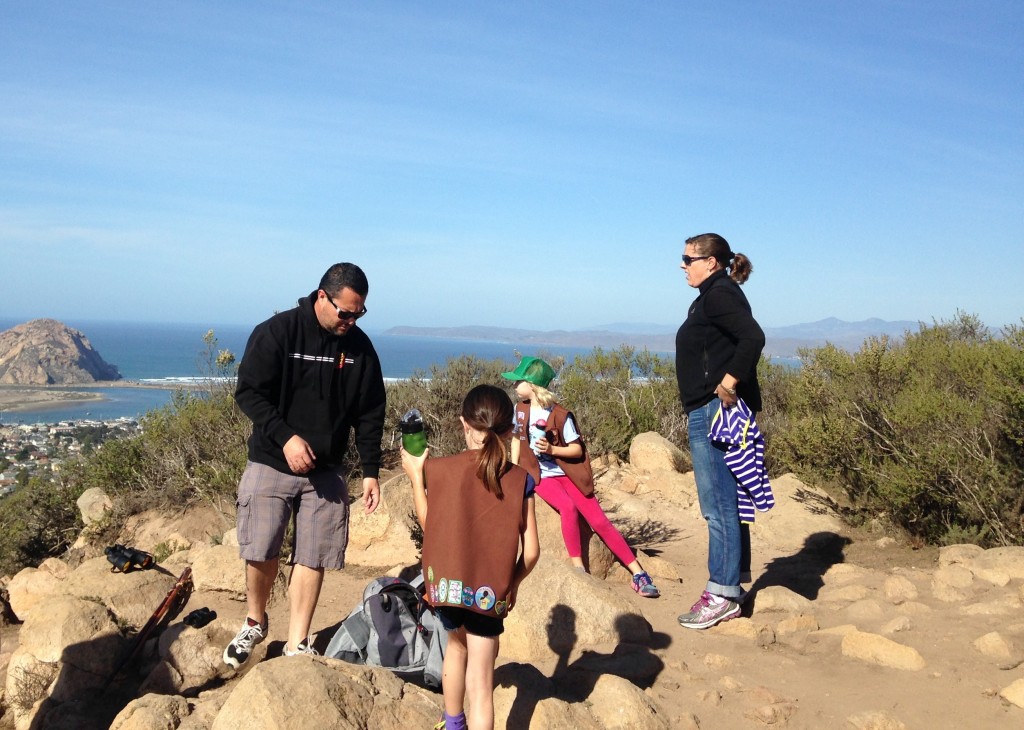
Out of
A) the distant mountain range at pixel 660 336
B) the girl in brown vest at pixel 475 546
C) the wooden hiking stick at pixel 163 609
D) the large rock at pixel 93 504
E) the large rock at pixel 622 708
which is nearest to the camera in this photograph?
the girl in brown vest at pixel 475 546

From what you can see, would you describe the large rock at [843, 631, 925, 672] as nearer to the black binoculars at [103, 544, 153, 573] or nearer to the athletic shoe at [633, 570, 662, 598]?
the athletic shoe at [633, 570, 662, 598]

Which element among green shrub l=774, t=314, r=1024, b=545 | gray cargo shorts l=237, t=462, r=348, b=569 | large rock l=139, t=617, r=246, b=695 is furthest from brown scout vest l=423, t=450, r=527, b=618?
green shrub l=774, t=314, r=1024, b=545

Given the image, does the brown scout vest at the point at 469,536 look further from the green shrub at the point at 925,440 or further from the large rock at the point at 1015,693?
the green shrub at the point at 925,440

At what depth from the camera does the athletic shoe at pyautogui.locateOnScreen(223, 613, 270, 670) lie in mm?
4230

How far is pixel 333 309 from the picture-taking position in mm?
3930

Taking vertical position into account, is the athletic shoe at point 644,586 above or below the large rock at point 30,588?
above

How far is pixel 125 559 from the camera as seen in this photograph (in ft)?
19.3

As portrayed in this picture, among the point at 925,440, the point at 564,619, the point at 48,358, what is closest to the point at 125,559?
the point at 564,619

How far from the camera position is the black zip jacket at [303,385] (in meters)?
3.90

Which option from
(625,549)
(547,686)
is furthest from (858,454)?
(547,686)

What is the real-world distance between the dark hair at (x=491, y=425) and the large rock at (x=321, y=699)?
0.91 meters

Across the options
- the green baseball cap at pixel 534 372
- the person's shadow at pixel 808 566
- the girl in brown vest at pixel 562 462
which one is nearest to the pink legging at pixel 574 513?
the girl in brown vest at pixel 562 462

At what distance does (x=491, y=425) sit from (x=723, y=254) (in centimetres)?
203

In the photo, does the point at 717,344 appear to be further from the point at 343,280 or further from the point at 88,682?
the point at 88,682
